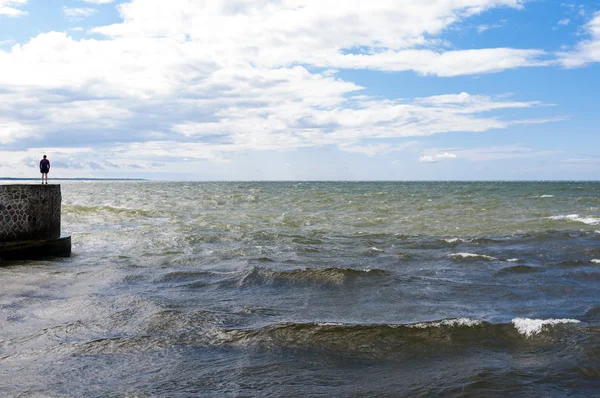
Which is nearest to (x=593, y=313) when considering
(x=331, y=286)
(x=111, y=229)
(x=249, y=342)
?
(x=331, y=286)

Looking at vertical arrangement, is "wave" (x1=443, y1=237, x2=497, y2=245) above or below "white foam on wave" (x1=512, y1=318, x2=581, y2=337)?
above

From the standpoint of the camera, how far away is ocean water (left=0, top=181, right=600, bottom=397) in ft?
18.6

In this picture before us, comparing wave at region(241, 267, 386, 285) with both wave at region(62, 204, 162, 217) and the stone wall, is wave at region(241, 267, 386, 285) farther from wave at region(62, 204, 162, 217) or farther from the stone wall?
wave at region(62, 204, 162, 217)

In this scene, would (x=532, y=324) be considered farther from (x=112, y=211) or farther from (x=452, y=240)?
(x=112, y=211)

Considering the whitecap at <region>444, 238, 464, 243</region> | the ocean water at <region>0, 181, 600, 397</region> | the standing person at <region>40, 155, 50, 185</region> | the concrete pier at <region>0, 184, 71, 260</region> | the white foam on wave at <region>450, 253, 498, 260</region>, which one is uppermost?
the standing person at <region>40, 155, 50, 185</region>

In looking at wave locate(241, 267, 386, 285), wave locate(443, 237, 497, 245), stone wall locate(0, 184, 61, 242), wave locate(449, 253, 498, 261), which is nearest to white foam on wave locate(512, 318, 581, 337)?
wave locate(241, 267, 386, 285)

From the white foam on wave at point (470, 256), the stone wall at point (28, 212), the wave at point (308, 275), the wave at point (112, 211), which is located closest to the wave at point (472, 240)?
the white foam on wave at point (470, 256)

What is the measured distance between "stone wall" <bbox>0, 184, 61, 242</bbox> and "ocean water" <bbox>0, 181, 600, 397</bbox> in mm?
1132

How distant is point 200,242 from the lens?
59.5 ft

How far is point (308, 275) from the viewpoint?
11672mm

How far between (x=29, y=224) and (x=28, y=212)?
13.2 inches

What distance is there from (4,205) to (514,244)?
15339mm

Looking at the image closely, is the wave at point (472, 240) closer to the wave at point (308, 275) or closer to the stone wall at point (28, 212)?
the wave at point (308, 275)

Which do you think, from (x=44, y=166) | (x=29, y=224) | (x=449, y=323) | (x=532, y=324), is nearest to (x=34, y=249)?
(x=29, y=224)
